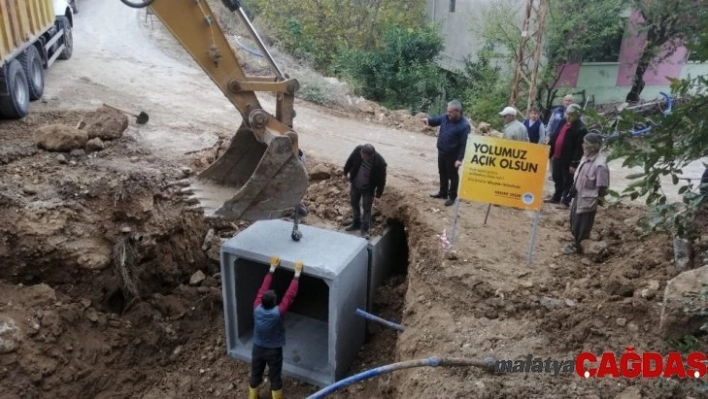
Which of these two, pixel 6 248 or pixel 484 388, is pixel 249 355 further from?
pixel 484 388

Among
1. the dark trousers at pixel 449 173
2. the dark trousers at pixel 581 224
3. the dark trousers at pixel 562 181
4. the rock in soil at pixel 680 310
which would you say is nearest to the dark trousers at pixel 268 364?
the dark trousers at pixel 449 173

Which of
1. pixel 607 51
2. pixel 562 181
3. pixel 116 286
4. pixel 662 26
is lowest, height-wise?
pixel 116 286

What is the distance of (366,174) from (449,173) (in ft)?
4.37

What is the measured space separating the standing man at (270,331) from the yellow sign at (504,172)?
2.19m

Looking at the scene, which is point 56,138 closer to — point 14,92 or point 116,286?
point 14,92

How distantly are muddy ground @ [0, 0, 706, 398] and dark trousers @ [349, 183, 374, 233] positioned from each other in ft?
1.37

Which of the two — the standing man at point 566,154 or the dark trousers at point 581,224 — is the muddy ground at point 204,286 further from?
the standing man at point 566,154

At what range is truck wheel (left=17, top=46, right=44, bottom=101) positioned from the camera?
10094 mm

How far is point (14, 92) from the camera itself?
9.04m

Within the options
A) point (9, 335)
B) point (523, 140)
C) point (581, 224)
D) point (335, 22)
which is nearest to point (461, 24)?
point (335, 22)

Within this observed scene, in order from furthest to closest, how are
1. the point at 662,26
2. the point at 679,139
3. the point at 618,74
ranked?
1. the point at 618,74
2. the point at 662,26
3. the point at 679,139

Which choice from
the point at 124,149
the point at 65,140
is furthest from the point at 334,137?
the point at 65,140

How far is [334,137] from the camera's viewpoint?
36.5 feet

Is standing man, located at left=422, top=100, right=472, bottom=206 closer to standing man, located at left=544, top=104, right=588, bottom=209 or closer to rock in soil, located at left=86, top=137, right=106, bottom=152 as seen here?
standing man, located at left=544, top=104, right=588, bottom=209
